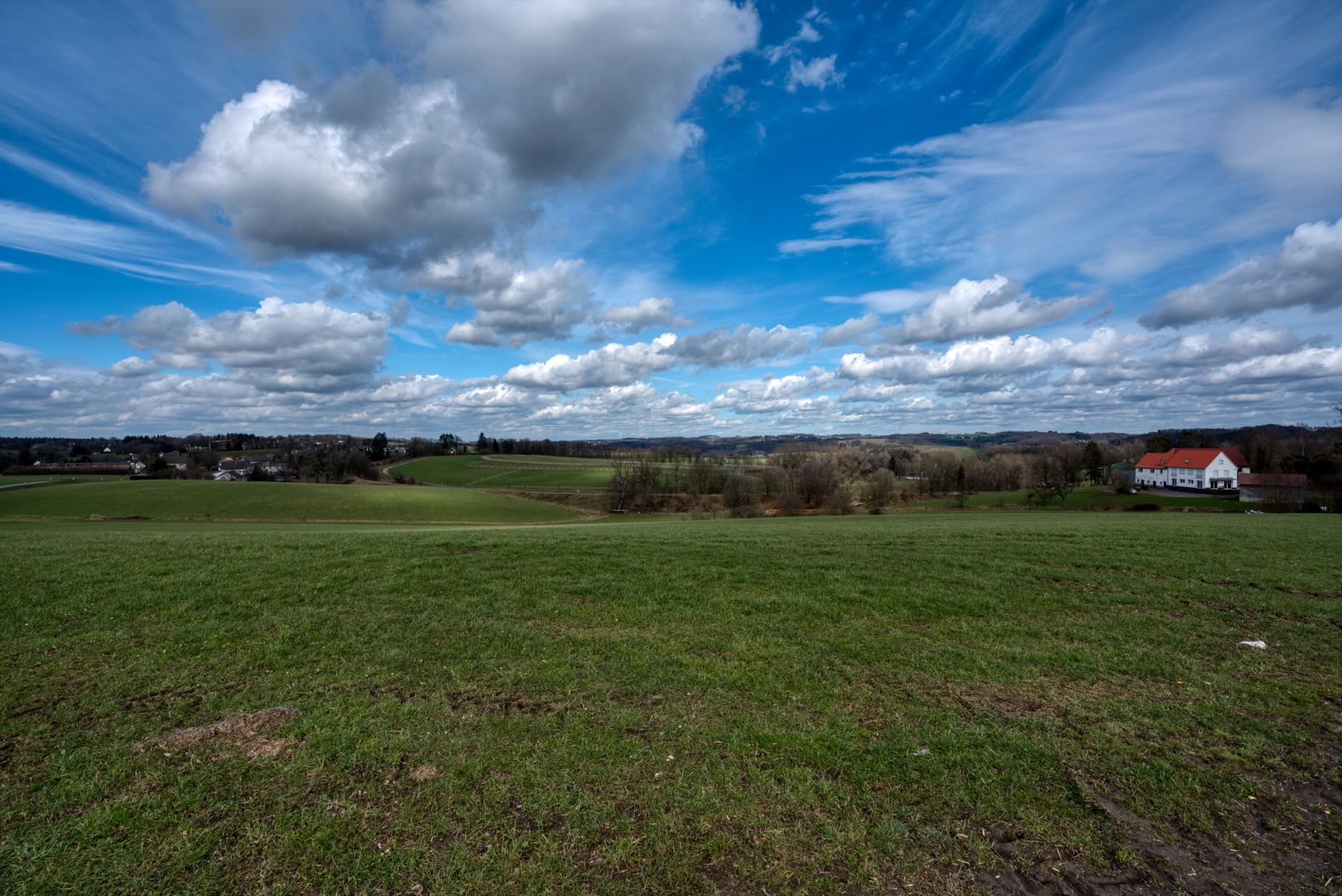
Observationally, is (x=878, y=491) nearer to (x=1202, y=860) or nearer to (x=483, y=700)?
(x=483, y=700)

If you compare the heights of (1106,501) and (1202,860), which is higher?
(1202,860)

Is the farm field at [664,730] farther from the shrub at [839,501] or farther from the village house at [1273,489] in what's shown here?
the village house at [1273,489]

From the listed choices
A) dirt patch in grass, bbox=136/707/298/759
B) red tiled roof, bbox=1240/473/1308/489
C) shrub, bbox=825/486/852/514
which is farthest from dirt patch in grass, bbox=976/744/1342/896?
red tiled roof, bbox=1240/473/1308/489

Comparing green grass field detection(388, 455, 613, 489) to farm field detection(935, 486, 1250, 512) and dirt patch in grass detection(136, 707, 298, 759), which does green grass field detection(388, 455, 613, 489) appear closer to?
farm field detection(935, 486, 1250, 512)

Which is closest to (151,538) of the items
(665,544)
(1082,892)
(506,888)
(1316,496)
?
(665,544)

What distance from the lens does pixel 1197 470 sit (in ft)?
272

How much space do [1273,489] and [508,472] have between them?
106208mm

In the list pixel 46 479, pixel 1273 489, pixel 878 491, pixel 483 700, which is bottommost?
pixel 878 491

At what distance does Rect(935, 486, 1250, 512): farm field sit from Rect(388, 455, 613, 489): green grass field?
168 ft

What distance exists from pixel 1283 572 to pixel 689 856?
15477mm

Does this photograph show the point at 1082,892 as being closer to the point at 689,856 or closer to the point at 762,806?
the point at 762,806

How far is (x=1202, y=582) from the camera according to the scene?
11.7 metres

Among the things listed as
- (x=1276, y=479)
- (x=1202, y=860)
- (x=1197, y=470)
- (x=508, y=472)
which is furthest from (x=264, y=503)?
(x=1197, y=470)

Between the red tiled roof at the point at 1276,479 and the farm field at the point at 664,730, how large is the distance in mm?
64538
